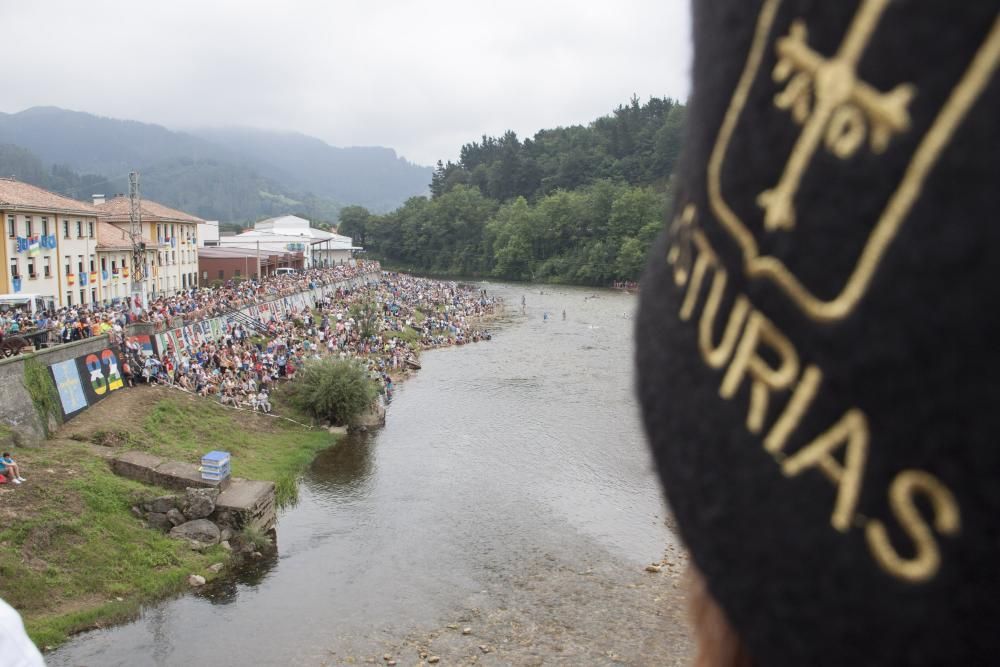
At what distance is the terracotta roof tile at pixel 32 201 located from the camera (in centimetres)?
2827

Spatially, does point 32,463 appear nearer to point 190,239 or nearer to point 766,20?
point 766,20

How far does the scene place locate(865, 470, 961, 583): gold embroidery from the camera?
0.67 metres

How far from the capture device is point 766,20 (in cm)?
82

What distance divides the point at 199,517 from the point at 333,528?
2.98 metres

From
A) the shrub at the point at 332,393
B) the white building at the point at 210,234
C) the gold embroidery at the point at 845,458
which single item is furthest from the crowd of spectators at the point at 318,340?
the gold embroidery at the point at 845,458

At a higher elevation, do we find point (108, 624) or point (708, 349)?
point (708, 349)

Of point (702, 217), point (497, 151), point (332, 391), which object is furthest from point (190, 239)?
point (497, 151)

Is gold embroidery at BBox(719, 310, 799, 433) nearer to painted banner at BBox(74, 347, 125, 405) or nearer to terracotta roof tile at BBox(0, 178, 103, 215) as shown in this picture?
painted banner at BBox(74, 347, 125, 405)

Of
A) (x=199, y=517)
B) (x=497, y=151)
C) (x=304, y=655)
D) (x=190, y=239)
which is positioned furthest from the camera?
(x=497, y=151)

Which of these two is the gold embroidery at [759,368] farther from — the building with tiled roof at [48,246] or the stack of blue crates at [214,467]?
the building with tiled roof at [48,246]

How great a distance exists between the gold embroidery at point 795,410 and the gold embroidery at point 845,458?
30mm

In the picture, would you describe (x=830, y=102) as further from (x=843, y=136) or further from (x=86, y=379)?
(x=86, y=379)

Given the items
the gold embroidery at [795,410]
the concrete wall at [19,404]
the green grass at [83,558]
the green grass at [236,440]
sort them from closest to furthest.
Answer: the gold embroidery at [795,410] → the green grass at [83,558] → the concrete wall at [19,404] → the green grass at [236,440]

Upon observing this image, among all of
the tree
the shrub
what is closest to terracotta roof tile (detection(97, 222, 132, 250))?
the shrub
